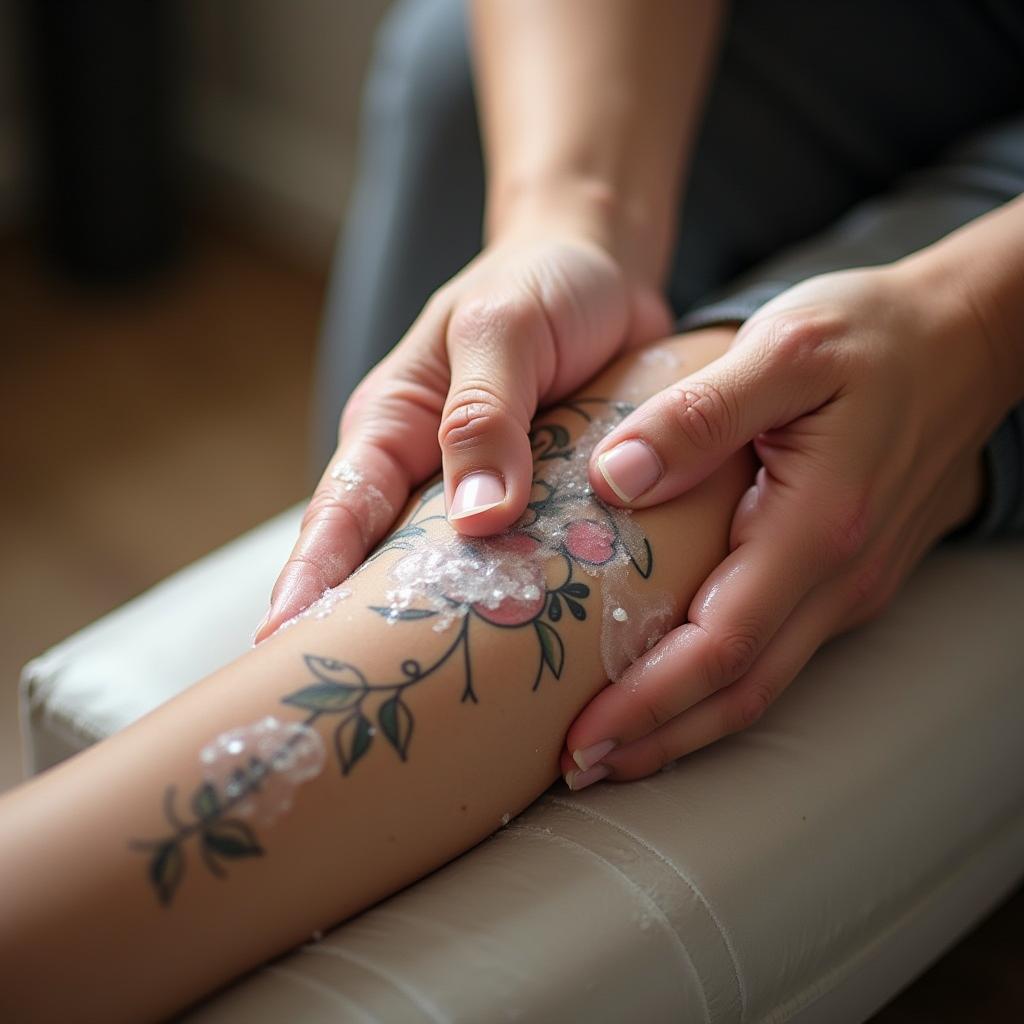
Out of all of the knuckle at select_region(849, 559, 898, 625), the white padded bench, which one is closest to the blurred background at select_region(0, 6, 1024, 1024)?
the white padded bench

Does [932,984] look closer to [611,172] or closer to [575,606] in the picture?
[575,606]

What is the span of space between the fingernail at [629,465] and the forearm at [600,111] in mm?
267

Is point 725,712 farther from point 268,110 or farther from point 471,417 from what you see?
point 268,110

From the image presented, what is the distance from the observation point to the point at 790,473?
729mm

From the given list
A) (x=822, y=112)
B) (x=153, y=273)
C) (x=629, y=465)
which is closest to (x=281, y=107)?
(x=153, y=273)

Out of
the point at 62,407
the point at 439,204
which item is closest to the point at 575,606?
the point at 439,204

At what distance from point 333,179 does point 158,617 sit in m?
1.60

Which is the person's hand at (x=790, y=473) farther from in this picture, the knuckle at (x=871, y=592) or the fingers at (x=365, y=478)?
the fingers at (x=365, y=478)

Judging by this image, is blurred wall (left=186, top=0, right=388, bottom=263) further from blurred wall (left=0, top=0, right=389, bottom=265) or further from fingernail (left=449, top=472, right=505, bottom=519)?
fingernail (left=449, top=472, right=505, bottom=519)

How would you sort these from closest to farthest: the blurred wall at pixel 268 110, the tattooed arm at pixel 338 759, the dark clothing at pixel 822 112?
1. the tattooed arm at pixel 338 759
2. the dark clothing at pixel 822 112
3. the blurred wall at pixel 268 110

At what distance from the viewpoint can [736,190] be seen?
109 cm

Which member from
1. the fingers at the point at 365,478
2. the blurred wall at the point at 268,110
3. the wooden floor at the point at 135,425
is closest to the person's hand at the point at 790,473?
the fingers at the point at 365,478

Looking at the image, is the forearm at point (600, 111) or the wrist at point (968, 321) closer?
the wrist at point (968, 321)

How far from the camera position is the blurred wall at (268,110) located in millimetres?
2223
